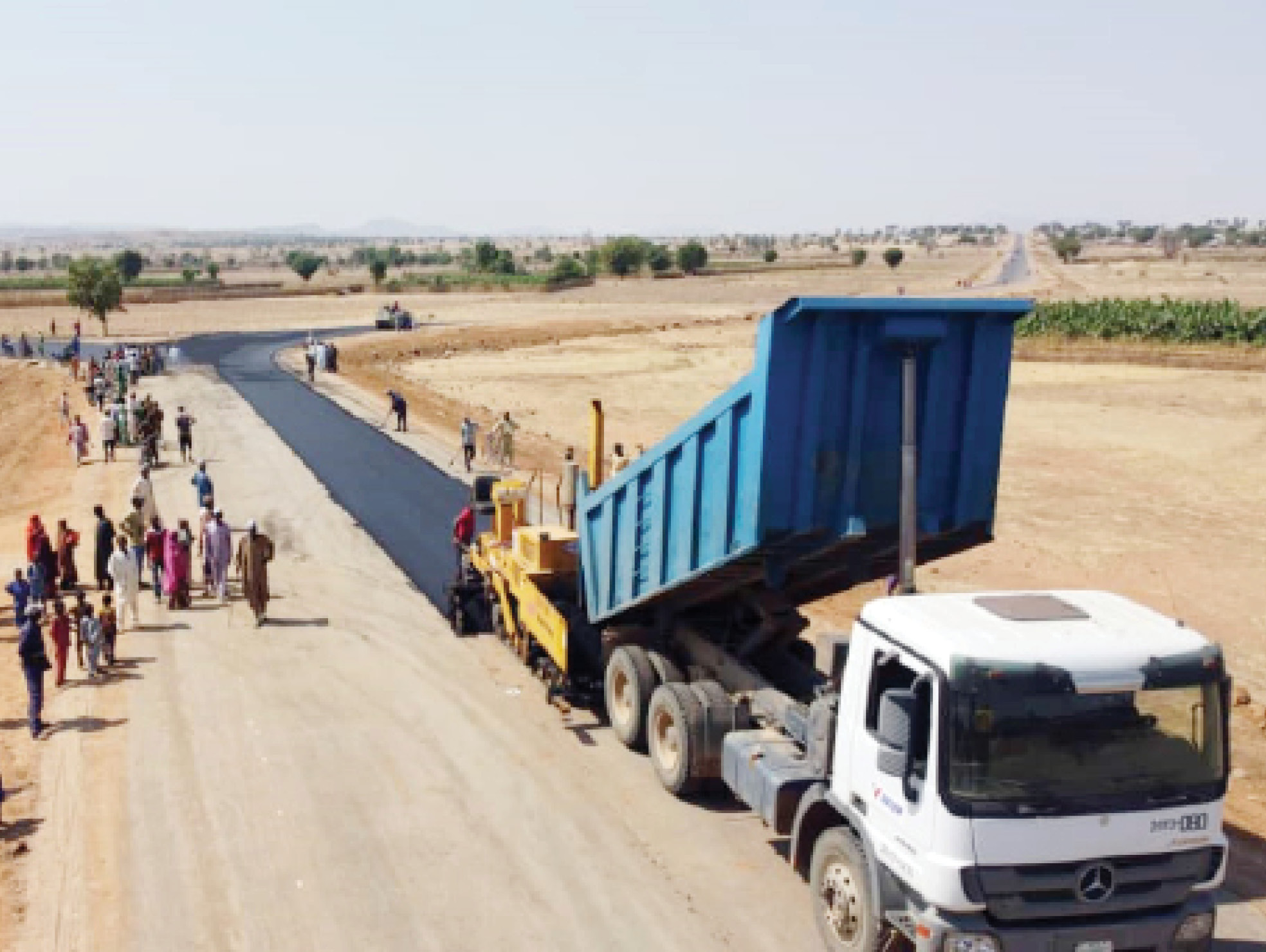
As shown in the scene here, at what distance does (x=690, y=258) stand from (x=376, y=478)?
10885 cm

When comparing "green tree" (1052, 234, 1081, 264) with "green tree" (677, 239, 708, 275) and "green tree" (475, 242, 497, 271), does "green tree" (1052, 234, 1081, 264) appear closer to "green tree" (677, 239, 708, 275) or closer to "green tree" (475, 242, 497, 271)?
"green tree" (677, 239, 708, 275)

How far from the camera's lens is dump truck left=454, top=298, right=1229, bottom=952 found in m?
6.59

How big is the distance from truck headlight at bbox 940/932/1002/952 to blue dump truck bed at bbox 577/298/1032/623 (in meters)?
3.13

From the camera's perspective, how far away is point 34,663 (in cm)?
1179

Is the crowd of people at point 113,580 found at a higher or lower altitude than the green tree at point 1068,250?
lower

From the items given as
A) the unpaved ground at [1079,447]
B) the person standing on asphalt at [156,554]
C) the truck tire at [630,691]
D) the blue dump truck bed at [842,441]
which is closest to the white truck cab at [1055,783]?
the blue dump truck bed at [842,441]

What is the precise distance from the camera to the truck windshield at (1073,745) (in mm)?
6539

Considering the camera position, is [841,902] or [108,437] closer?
[841,902]

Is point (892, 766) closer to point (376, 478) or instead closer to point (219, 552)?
point (219, 552)

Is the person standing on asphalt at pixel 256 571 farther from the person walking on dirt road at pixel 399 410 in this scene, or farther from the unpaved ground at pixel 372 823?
the person walking on dirt road at pixel 399 410

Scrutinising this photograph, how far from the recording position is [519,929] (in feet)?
28.2

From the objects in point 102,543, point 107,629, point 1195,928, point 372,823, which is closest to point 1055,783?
point 1195,928

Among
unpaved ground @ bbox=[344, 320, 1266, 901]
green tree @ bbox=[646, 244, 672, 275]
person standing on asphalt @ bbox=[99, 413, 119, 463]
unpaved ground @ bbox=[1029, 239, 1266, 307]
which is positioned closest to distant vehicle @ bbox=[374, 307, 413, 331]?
unpaved ground @ bbox=[344, 320, 1266, 901]

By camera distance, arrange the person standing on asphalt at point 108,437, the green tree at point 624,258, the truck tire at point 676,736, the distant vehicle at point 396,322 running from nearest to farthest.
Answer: the truck tire at point 676,736 < the person standing on asphalt at point 108,437 < the distant vehicle at point 396,322 < the green tree at point 624,258
